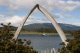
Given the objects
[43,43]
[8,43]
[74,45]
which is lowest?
[74,45]

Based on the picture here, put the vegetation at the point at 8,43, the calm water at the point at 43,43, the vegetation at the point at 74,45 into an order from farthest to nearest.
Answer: the calm water at the point at 43,43
the vegetation at the point at 74,45
the vegetation at the point at 8,43

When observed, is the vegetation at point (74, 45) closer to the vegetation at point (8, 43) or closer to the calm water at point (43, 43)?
the vegetation at point (8, 43)

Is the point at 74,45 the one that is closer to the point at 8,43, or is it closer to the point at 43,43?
the point at 8,43

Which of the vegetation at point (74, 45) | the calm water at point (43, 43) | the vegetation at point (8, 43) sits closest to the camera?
the vegetation at point (8, 43)

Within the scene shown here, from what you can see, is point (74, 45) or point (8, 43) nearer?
point (8, 43)

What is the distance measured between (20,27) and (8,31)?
1235 centimetres

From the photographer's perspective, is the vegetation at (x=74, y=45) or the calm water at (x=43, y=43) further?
the calm water at (x=43, y=43)

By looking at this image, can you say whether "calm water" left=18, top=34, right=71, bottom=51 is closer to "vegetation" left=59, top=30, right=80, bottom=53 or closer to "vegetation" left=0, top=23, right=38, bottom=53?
"vegetation" left=59, top=30, right=80, bottom=53

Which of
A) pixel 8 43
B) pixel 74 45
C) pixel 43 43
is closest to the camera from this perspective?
pixel 8 43

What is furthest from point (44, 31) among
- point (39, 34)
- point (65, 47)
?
point (65, 47)

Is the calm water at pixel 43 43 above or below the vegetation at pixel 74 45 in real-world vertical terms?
above

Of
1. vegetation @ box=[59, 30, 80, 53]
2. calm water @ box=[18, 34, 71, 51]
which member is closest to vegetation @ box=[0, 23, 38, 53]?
vegetation @ box=[59, 30, 80, 53]

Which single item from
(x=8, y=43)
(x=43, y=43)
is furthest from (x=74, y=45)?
(x=43, y=43)

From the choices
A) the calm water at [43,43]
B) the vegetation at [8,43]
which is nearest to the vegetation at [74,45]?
the vegetation at [8,43]
